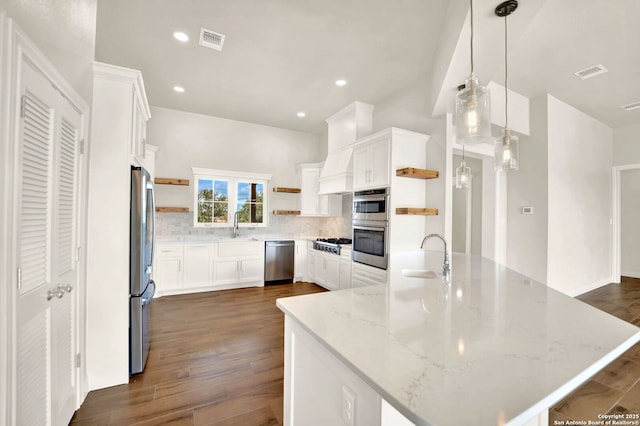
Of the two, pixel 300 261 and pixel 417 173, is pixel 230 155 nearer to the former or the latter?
pixel 300 261

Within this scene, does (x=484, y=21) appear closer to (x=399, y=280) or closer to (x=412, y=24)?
(x=412, y=24)

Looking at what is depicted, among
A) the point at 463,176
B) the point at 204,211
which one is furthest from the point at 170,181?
the point at 463,176

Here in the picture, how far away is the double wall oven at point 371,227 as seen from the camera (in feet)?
11.7

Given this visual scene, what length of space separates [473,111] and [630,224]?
768 cm

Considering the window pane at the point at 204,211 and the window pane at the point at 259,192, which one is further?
the window pane at the point at 259,192

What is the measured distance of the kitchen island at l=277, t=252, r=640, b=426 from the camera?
609 mm

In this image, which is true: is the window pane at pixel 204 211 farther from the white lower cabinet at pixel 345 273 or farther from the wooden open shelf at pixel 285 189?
the white lower cabinet at pixel 345 273

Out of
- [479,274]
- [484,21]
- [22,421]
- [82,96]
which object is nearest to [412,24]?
[484,21]

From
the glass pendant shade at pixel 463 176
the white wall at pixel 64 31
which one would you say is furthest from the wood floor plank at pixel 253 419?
the glass pendant shade at pixel 463 176

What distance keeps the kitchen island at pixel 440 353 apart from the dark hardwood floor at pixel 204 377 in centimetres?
86

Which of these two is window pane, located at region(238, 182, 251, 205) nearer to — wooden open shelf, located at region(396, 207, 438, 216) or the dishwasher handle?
the dishwasher handle

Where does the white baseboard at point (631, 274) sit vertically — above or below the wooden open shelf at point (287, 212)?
below

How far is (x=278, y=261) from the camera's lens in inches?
205

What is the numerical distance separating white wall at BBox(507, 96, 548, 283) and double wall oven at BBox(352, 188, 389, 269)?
2.34m
